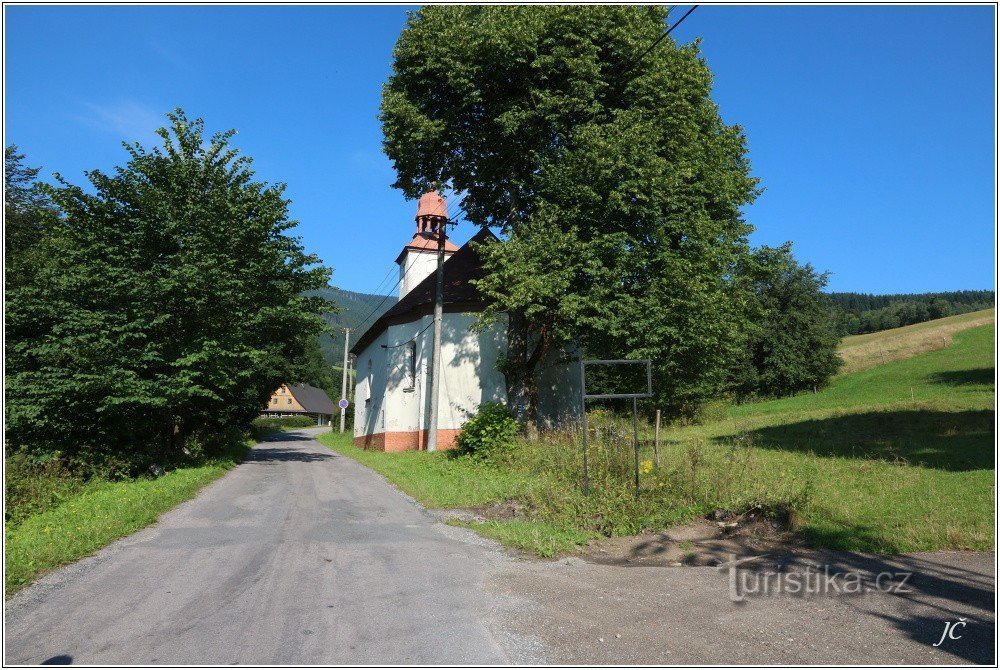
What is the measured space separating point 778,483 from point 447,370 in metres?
17.1

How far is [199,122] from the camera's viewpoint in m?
18.0

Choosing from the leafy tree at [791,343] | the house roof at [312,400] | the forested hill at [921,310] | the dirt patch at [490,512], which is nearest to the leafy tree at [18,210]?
the dirt patch at [490,512]

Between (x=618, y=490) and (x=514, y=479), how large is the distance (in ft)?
12.6

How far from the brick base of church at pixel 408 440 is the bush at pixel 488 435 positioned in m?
6.90

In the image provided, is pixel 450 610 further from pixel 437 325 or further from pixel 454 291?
pixel 454 291

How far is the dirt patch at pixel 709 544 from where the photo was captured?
720cm

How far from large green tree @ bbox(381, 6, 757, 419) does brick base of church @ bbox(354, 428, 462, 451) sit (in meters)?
6.71

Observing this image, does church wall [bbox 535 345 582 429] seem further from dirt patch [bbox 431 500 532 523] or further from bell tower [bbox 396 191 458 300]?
bell tower [bbox 396 191 458 300]

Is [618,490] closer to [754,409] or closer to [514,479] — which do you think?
[514,479]

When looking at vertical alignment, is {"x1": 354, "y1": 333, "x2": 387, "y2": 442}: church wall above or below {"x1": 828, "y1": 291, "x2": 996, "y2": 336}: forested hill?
below

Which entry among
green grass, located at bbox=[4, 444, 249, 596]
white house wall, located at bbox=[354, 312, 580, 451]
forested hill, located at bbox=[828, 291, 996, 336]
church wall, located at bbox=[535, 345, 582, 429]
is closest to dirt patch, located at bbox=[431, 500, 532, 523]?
green grass, located at bbox=[4, 444, 249, 596]

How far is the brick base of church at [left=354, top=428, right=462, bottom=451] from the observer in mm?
25500

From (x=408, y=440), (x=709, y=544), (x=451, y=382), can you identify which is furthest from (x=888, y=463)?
(x=408, y=440)

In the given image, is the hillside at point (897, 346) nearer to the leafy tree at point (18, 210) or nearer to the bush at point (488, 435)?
the bush at point (488, 435)
